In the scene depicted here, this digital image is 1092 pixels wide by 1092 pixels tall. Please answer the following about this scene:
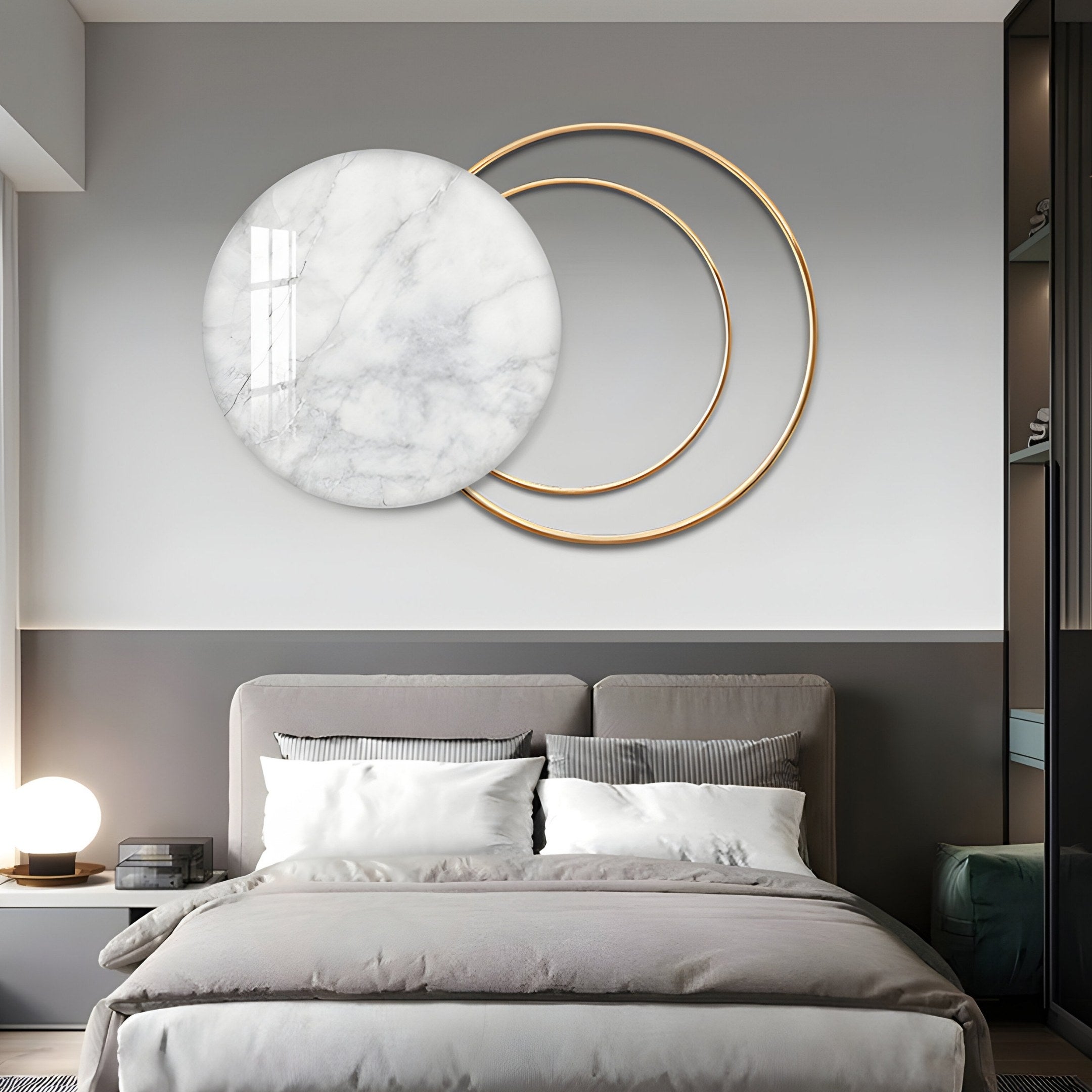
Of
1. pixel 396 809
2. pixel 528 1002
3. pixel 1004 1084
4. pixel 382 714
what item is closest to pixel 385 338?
pixel 382 714

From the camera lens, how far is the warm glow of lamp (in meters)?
3.19

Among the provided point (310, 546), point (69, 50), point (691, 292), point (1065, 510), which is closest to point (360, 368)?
point (310, 546)

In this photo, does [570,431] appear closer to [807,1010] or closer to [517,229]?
[517,229]

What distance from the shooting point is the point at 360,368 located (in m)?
3.51

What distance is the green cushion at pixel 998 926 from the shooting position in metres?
3.19

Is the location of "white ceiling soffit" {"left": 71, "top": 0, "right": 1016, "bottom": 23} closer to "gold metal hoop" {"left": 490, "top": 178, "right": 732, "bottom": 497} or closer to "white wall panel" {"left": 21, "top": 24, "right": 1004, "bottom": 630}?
"white wall panel" {"left": 21, "top": 24, "right": 1004, "bottom": 630}

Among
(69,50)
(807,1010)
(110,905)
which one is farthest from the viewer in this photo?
(69,50)

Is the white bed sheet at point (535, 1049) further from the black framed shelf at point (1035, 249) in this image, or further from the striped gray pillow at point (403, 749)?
the black framed shelf at point (1035, 249)

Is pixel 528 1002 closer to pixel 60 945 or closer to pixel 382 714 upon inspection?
pixel 382 714

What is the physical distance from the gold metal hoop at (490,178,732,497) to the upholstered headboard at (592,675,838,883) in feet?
2.05

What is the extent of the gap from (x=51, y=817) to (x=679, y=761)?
5.85 ft

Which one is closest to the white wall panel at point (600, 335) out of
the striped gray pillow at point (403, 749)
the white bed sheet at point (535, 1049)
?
the striped gray pillow at point (403, 749)

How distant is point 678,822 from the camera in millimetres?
2922

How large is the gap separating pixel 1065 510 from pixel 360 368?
2.11 m
